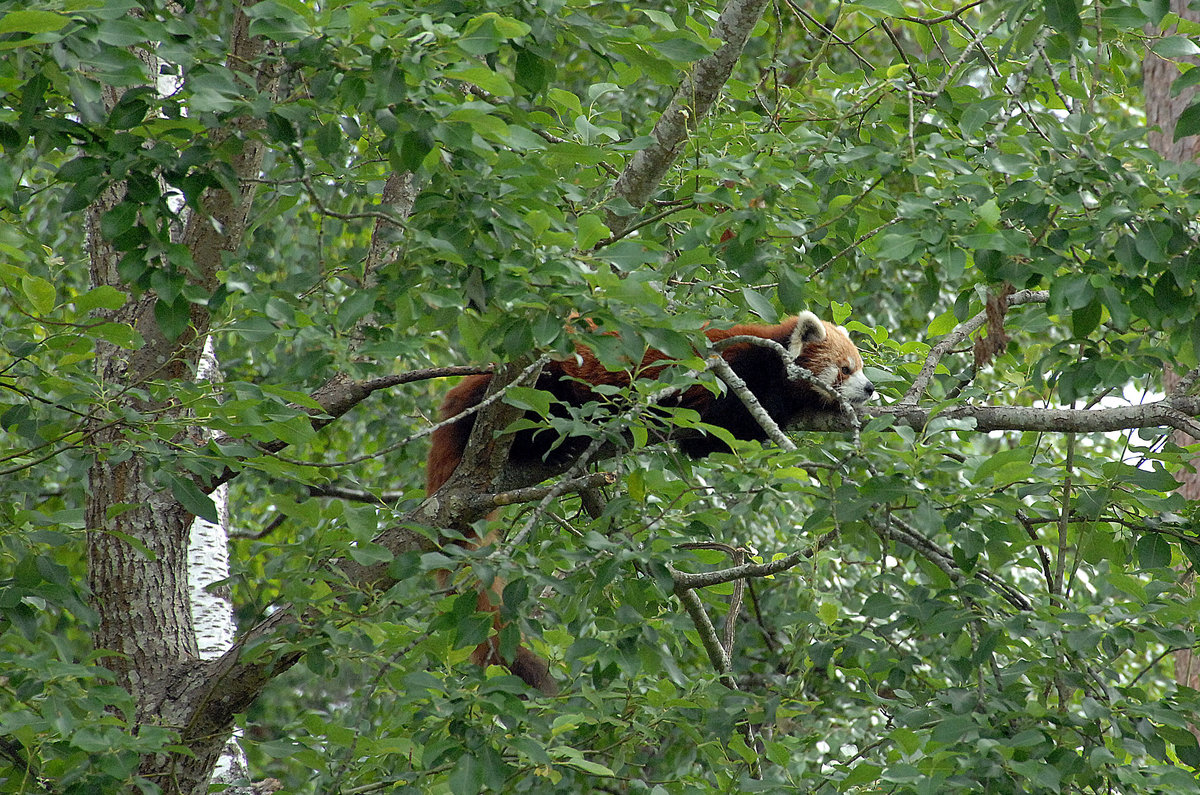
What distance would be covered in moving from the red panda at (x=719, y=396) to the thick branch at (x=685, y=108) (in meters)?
0.58

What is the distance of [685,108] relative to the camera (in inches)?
106

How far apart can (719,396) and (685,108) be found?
3.19 ft

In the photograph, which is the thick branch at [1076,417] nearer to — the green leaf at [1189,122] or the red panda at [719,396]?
the red panda at [719,396]

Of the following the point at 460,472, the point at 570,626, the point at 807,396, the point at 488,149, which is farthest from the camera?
the point at 807,396

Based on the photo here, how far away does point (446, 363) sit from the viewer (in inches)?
183

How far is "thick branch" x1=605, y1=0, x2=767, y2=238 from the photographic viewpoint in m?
2.69

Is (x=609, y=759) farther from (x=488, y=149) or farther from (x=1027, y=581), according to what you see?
(x=1027, y=581)

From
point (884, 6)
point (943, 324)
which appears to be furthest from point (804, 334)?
point (884, 6)

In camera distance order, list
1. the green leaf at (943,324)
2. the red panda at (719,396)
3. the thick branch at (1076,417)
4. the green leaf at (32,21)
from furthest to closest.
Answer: the red panda at (719,396) < the green leaf at (943,324) < the thick branch at (1076,417) < the green leaf at (32,21)

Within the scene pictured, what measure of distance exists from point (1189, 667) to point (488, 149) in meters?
4.49

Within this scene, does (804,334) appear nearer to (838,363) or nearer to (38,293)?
(838,363)

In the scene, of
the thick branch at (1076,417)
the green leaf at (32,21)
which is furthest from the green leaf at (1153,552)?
the green leaf at (32,21)

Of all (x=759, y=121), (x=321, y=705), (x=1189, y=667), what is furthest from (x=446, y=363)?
(x=1189, y=667)

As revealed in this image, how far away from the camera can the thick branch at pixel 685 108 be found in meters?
2.69
